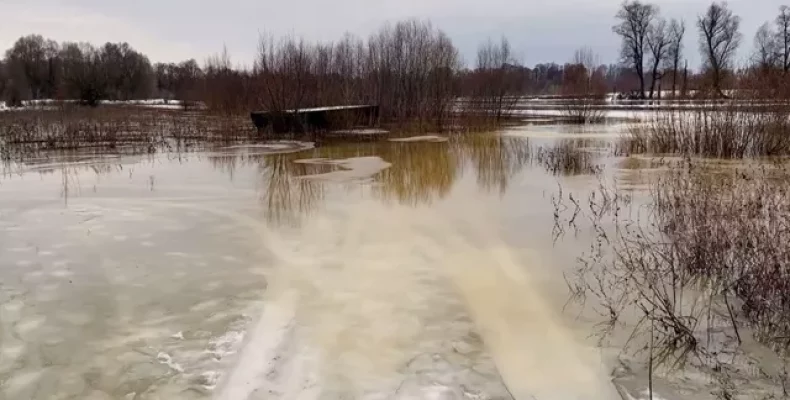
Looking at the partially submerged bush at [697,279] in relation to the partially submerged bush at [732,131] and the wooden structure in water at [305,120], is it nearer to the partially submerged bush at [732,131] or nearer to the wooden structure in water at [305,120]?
the partially submerged bush at [732,131]

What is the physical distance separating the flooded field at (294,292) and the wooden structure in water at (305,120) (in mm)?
12173

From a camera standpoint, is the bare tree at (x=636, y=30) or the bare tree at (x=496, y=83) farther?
the bare tree at (x=636, y=30)

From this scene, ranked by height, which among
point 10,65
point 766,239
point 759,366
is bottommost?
point 759,366

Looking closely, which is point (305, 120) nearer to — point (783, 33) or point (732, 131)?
point (732, 131)

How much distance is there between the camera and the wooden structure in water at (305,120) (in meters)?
24.1

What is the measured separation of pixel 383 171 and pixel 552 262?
735 centimetres

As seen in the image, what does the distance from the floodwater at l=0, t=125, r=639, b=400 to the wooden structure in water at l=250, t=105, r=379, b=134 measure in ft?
41.0

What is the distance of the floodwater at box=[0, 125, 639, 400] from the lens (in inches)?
166

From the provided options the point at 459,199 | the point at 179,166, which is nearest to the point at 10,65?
the point at 179,166

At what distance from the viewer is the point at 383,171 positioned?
13758mm

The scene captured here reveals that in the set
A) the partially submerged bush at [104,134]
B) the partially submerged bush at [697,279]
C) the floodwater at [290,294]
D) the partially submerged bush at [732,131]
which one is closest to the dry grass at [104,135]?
the partially submerged bush at [104,134]

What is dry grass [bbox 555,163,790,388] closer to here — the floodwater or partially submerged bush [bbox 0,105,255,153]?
the floodwater

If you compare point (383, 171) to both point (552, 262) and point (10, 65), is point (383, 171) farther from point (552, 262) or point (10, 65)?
point (10, 65)

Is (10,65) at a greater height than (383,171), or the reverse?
(10,65)
